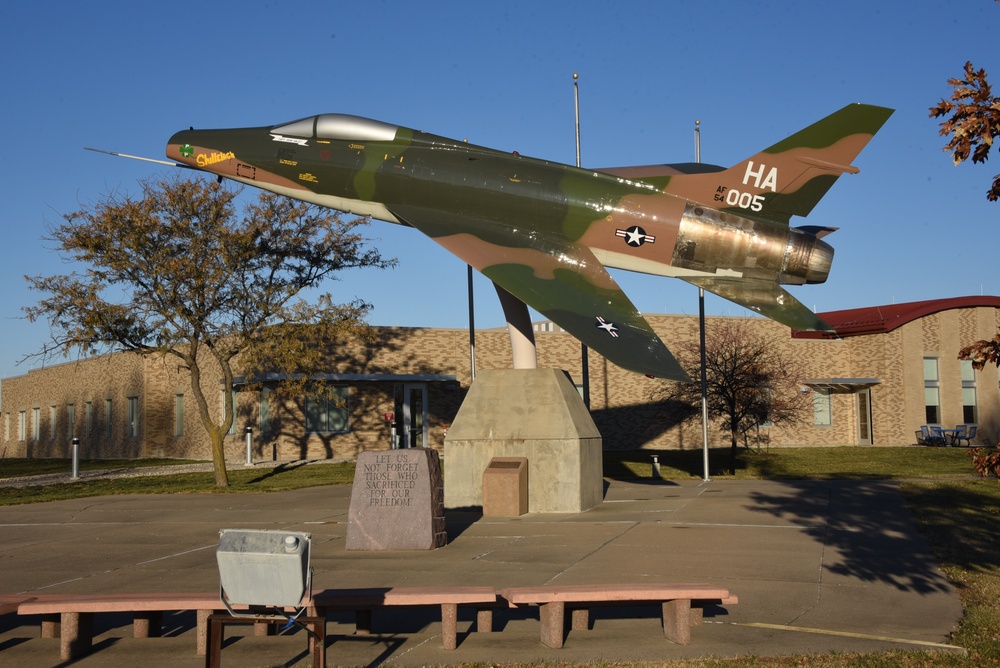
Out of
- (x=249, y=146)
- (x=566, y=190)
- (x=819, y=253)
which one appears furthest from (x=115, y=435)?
(x=819, y=253)

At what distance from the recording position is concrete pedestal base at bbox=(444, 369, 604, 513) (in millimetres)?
16812

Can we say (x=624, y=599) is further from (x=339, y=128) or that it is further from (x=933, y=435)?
(x=933, y=435)

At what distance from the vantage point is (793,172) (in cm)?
1480

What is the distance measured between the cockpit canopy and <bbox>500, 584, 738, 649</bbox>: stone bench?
36.3 feet

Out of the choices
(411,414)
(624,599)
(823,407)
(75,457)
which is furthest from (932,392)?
(624,599)

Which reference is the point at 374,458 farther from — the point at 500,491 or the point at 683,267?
the point at 683,267

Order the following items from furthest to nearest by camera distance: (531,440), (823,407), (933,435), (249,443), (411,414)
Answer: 1. (823,407)
2. (933,435)
3. (411,414)
4. (249,443)
5. (531,440)

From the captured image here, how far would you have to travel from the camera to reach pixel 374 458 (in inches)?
518

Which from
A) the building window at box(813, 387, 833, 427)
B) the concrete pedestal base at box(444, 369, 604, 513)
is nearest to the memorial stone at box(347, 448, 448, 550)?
the concrete pedestal base at box(444, 369, 604, 513)

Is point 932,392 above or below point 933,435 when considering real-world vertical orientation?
above

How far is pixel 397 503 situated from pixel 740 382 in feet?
70.7

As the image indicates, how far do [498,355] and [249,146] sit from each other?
22820 mm

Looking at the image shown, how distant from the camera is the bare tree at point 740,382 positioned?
1259 inches

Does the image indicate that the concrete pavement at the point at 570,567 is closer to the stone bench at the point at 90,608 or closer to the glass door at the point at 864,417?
the stone bench at the point at 90,608
